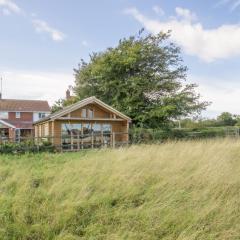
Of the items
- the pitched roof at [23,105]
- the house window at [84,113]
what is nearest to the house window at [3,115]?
the pitched roof at [23,105]

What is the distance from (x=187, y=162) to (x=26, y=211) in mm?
3803

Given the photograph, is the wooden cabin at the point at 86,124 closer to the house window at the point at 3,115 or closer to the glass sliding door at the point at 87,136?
the glass sliding door at the point at 87,136

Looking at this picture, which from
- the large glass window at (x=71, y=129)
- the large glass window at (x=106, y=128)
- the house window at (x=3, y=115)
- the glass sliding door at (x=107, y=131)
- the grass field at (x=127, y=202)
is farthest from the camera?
the house window at (x=3, y=115)

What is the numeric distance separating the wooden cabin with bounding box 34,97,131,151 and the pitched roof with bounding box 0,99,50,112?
81.1 ft

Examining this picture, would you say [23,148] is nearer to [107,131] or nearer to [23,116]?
[107,131]

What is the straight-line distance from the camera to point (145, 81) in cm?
2847

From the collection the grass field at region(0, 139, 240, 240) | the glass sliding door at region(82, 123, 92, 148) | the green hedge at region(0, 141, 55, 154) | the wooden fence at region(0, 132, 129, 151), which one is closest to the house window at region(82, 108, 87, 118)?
the glass sliding door at region(82, 123, 92, 148)

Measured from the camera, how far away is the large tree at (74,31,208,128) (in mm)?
28312

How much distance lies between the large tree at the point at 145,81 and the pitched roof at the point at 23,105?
72.0 feet

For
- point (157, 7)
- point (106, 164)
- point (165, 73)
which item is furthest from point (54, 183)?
point (165, 73)

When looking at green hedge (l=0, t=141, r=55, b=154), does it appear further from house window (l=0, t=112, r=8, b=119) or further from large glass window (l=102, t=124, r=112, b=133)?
house window (l=0, t=112, r=8, b=119)

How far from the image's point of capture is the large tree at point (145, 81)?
28.3 m

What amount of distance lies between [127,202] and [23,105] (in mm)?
46819

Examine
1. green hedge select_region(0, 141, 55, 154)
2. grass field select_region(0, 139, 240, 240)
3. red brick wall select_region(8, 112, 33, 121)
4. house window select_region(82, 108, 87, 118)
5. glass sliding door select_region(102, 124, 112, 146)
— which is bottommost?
grass field select_region(0, 139, 240, 240)
